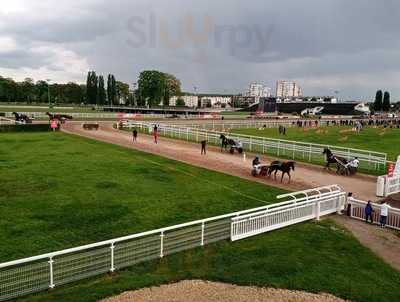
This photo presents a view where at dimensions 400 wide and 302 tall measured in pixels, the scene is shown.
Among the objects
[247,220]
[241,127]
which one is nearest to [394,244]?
[247,220]

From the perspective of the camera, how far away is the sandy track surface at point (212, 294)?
26.0ft

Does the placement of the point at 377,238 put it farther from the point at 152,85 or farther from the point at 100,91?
the point at 100,91

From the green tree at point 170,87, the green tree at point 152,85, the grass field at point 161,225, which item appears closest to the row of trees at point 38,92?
the green tree at point 170,87

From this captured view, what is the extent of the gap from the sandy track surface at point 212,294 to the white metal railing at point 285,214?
319 centimetres

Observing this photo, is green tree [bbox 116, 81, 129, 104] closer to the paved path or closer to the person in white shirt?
the paved path

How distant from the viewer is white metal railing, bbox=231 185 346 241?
39.0 ft

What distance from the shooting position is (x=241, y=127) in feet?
183

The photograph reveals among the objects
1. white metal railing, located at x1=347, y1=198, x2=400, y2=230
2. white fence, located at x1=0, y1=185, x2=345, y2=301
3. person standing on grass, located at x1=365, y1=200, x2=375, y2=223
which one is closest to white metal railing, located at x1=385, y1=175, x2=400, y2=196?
white metal railing, located at x1=347, y1=198, x2=400, y2=230

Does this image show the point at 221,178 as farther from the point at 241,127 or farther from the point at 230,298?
the point at 241,127

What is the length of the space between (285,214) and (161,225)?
12.8 ft

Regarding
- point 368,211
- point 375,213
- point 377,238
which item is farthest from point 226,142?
point 377,238

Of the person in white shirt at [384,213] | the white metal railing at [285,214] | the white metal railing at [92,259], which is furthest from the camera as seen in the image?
the person in white shirt at [384,213]

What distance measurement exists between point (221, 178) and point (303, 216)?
6731 millimetres

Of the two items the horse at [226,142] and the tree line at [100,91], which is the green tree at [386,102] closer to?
the tree line at [100,91]
